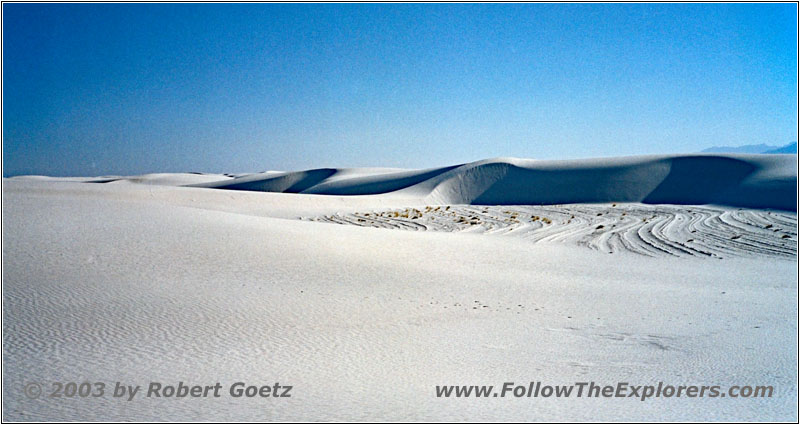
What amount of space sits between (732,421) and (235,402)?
10.00 ft

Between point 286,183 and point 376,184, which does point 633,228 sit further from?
point 286,183

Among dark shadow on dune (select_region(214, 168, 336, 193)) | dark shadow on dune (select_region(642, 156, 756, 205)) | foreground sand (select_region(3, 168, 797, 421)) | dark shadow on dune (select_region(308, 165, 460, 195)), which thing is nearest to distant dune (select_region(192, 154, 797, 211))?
dark shadow on dune (select_region(642, 156, 756, 205))

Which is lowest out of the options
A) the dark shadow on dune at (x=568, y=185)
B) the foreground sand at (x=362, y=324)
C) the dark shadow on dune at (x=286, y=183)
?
the foreground sand at (x=362, y=324)

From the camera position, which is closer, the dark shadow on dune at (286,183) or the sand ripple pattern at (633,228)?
the sand ripple pattern at (633,228)

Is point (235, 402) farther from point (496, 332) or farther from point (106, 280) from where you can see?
point (106, 280)

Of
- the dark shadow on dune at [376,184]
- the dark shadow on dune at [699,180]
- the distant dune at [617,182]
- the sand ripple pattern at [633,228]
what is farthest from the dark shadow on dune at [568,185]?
the sand ripple pattern at [633,228]

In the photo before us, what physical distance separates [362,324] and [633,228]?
1273 cm

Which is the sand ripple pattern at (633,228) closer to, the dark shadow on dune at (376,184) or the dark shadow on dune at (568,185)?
the dark shadow on dune at (568,185)

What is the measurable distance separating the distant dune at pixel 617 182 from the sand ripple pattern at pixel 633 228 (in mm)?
10884

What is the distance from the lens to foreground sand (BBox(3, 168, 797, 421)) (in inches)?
138

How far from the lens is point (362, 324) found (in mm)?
5297

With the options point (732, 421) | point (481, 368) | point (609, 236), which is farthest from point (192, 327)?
point (609, 236)

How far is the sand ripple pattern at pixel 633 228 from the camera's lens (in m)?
11.9

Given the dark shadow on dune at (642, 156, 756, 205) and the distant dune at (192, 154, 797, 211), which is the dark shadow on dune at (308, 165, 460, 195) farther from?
the dark shadow on dune at (642, 156, 756, 205)
